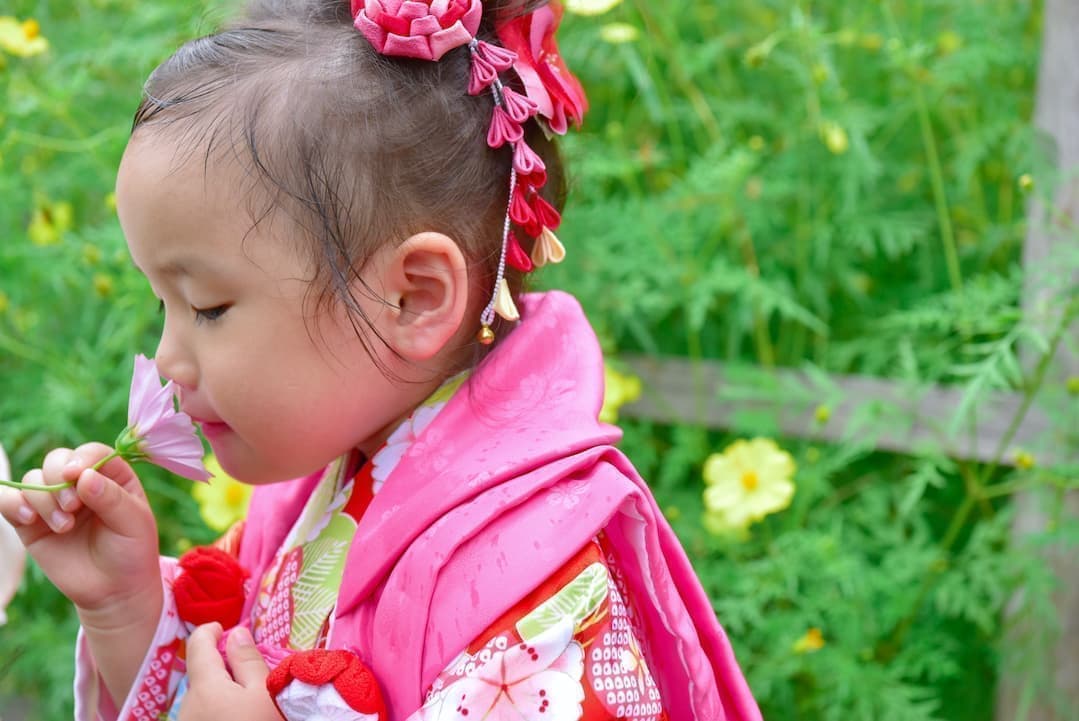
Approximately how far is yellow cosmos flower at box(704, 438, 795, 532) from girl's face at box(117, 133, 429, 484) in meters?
0.86

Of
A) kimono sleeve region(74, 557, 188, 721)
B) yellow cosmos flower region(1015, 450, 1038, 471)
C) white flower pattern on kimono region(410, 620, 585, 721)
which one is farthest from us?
yellow cosmos flower region(1015, 450, 1038, 471)

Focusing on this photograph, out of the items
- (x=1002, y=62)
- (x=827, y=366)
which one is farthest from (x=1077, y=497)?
(x=1002, y=62)

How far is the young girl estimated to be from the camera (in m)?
0.96

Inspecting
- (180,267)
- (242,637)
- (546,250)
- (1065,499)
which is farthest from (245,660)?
(1065,499)

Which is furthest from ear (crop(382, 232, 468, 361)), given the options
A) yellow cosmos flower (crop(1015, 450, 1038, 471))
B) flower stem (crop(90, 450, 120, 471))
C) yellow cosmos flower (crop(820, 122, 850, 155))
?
yellow cosmos flower (crop(820, 122, 850, 155))

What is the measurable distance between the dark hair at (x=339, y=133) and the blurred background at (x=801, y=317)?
65cm

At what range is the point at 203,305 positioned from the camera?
100cm

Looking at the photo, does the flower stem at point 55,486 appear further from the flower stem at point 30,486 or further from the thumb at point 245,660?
the thumb at point 245,660

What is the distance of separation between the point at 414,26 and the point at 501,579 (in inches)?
17.5

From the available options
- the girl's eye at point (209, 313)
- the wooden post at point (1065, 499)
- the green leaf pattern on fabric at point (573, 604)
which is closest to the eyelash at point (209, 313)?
the girl's eye at point (209, 313)

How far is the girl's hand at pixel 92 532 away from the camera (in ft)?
3.43

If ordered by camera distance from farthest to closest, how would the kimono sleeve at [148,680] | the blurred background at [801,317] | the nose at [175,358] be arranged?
the blurred background at [801,317] → the kimono sleeve at [148,680] → the nose at [175,358]

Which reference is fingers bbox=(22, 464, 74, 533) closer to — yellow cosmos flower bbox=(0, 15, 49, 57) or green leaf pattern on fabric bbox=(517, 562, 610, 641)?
green leaf pattern on fabric bbox=(517, 562, 610, 641)

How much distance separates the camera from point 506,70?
1070mm
